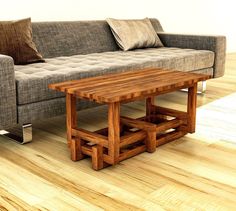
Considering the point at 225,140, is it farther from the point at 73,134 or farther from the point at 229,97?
the point at 229,97

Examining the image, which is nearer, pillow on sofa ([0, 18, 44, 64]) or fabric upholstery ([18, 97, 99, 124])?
fabric upholstery ([18, 97, 99, 124])

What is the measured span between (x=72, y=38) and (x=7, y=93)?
1.23 m

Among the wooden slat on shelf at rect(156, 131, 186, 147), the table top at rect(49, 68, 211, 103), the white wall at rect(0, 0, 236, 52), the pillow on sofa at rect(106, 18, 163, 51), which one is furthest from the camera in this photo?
the pillow on sofa at rect(106, 18, 163, 51)

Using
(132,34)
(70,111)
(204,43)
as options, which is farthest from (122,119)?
(204,43)

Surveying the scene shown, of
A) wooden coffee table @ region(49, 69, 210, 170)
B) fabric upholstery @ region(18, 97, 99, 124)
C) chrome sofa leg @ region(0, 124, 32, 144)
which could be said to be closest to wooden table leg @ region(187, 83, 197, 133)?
wooden coffee table @ region(49, 69, 210, 170)

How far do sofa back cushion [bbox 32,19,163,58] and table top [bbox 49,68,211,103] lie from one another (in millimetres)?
932

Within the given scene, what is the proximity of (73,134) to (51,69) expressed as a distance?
620mm

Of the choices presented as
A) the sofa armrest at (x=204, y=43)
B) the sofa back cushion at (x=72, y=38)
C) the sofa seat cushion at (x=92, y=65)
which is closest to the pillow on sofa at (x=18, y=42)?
the sofa seat cushion at (x=92, y=65)

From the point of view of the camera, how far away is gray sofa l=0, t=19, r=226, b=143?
6.84 feet

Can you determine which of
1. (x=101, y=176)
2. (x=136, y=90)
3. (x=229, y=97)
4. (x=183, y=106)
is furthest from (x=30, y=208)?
(x=229, y=97)

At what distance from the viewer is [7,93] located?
2.03m

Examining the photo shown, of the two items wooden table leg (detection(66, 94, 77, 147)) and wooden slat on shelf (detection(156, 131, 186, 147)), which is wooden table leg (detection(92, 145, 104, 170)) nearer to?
wooden table leg (detection(66, 94, 77, 147))

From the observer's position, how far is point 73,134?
199cm

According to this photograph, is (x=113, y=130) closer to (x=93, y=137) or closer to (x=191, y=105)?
(x=93, y=137)
